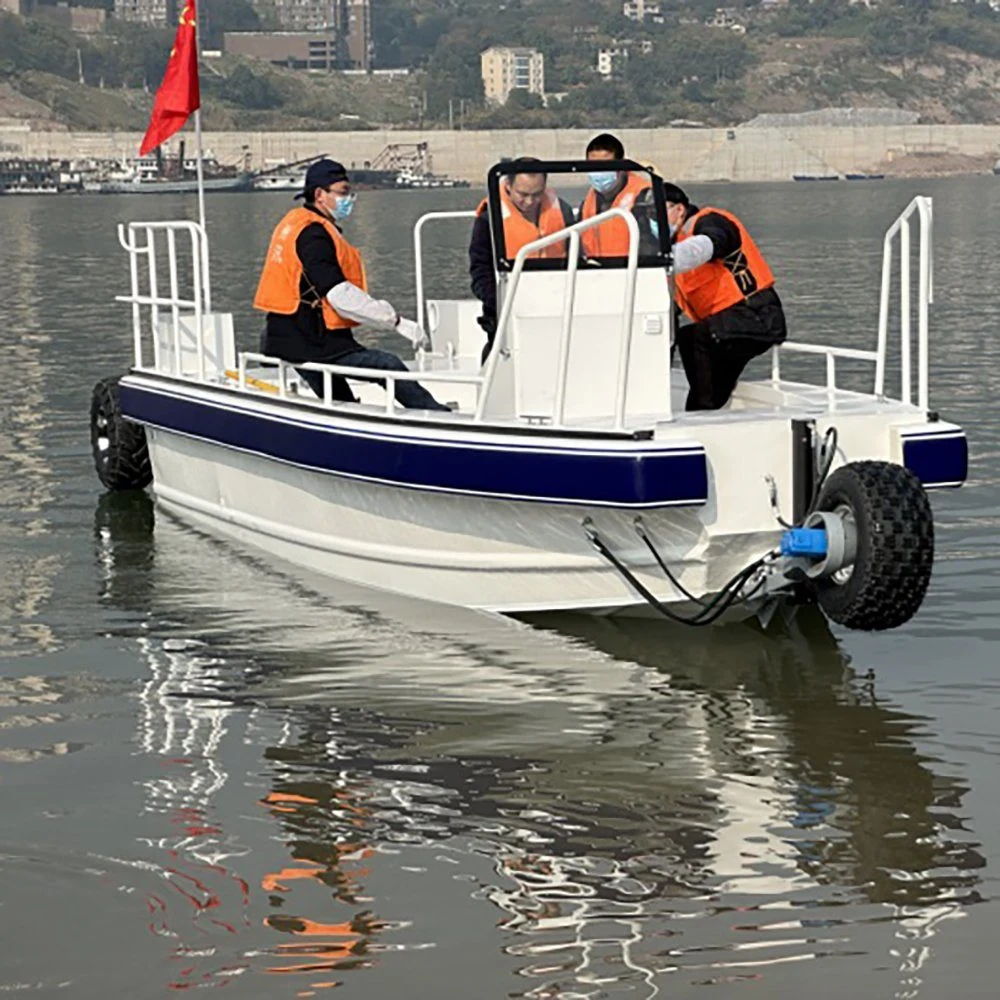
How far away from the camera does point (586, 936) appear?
6.24 m

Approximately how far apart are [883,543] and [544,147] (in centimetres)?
18502

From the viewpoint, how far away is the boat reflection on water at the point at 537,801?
620cm

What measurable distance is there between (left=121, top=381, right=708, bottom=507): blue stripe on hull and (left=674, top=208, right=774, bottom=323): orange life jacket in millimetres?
1506

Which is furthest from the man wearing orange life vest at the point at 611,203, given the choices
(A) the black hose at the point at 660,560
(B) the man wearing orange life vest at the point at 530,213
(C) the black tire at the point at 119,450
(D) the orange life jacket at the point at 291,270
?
(C) the black tire at the point at 119,450

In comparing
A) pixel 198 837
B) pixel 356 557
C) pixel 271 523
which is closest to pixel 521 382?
pixel 356 557

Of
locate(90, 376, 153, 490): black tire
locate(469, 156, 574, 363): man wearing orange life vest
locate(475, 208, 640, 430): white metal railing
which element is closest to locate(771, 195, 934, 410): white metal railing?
locate(475, 208, 640, 430): white metal railing

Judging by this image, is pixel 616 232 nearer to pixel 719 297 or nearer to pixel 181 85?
pixel 719 297

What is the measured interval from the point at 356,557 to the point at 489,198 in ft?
6.65

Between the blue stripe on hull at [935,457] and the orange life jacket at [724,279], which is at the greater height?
the orange life jacket at [724,279]

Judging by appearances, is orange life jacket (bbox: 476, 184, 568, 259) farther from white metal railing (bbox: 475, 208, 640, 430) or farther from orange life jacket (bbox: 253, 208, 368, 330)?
orange life jacket (bbox: 253, 208, 368, 330)

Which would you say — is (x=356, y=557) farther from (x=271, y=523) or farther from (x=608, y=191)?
(x=608, y=191)

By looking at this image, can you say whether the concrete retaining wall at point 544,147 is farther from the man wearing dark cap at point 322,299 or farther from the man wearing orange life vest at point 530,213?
the man wearing orange life vest at point 530,213

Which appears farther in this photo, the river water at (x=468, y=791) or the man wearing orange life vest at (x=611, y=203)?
the man wearing orange life vest at (x=611, y=203)

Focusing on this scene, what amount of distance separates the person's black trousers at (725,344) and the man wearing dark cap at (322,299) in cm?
125
